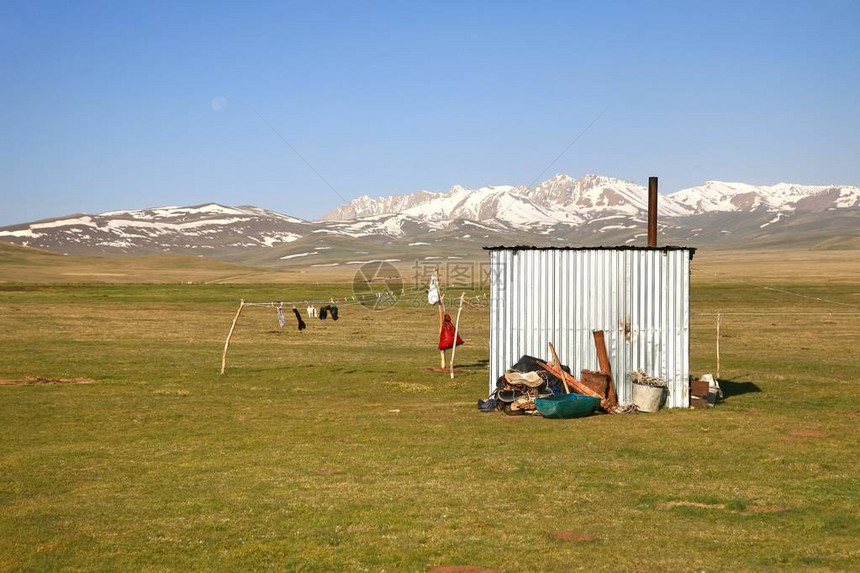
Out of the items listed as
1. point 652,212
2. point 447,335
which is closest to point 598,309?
point 652,212

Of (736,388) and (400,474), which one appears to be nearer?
(400,474)

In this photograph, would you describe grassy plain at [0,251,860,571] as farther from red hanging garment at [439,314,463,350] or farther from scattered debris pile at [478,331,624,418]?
red hanging garment at [439,314,463,350]

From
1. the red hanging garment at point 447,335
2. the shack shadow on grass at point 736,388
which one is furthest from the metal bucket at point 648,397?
the red hanging garment at point 447,335

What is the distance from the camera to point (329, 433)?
2266cm

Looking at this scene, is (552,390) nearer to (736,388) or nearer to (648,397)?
(648,397)

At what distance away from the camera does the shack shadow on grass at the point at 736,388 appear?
29672mm

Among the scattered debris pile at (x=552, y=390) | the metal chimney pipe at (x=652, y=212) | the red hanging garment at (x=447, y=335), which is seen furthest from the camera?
the red hanging garment at (x=447, y=335)

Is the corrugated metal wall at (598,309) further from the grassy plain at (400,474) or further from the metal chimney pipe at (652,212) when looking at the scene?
the metal chimney pipe at (652,212)

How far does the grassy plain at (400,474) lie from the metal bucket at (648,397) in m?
0.67

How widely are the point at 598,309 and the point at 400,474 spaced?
11.4 meters

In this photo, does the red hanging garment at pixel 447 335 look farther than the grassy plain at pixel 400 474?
Yes

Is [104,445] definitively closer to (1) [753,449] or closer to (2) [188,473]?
(2) [188,473]

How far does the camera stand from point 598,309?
2709 centimetres

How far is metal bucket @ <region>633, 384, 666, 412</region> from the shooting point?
2586cm
